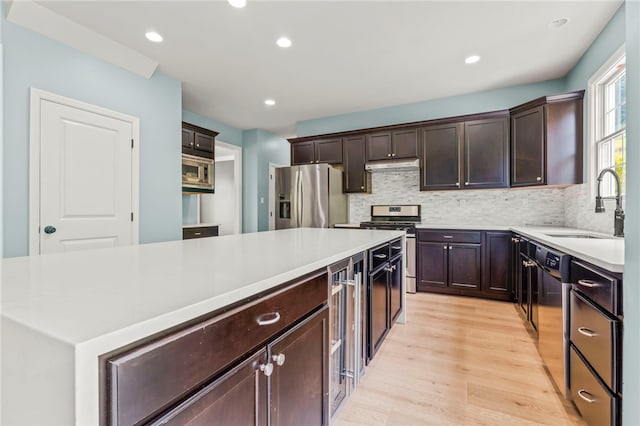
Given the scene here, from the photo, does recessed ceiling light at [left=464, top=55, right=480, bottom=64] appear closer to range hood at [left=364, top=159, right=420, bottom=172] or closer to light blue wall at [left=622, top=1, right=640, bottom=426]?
range hood at [left=364, top=159, right=420, bottom=172]

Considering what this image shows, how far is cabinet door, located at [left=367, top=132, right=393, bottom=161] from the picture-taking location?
433cm

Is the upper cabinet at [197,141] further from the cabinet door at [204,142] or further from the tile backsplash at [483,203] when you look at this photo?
the tile backsplash at [483,203]

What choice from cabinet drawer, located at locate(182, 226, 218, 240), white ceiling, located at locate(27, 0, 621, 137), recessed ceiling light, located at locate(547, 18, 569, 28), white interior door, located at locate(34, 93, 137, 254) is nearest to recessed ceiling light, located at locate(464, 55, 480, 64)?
white ceiling, located at locate(27, 0, 621, 137)

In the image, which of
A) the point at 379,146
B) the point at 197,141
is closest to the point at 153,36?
the point at 197,141

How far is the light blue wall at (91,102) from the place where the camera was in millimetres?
2346

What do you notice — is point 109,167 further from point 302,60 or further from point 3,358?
point 3,358

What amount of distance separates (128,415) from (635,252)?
4.21ft

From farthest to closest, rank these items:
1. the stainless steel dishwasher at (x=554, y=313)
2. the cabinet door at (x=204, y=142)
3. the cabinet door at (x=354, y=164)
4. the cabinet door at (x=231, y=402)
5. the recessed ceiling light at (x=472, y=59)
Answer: the cabinet door at (x=354, y=164) → the cabinet door at (x=204, y=142) → the recessed ceiling light at (x=472, y=59) → the stainless steel dishwasher at (x=554, y=313) → the cabinet door at (x=231, y=402)

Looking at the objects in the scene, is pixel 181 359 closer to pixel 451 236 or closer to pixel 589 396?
pixel 589 396

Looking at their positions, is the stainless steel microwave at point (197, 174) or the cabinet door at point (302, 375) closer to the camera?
the cabinet door at point (302, 375)

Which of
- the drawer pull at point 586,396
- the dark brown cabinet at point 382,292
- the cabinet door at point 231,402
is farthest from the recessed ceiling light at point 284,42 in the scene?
the drawer pull at point 586,396

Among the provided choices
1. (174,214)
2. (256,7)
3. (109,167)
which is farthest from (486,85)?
(109,167)

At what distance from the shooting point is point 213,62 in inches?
128

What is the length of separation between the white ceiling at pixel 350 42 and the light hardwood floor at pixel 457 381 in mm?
2674
